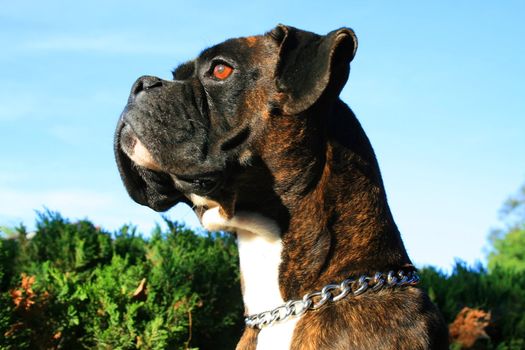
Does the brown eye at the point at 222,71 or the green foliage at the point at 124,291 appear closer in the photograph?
the brown eye at the point at 222,71

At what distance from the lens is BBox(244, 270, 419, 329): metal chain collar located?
3498 millimetres

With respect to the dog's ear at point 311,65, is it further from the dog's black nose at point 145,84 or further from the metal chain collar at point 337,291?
the metal chain collar at point 337,291

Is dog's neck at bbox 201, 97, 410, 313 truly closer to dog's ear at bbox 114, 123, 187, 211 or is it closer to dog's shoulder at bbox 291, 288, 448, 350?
dog's shoulder at bbox 291, 288, 448, 350

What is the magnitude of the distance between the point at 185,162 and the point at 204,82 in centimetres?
43

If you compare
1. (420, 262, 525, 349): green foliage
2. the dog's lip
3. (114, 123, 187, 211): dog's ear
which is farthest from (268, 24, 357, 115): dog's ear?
(420, 262, 525, 349): green foliage

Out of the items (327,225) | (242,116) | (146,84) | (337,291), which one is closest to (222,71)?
(242,116)

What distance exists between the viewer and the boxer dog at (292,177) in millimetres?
3506

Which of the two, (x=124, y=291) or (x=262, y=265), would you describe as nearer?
(x=262, y=265)

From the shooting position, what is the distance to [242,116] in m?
3.59

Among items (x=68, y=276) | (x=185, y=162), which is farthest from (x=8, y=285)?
(x=185, y=162)

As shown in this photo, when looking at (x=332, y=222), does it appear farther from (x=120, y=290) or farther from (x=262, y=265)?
(x=120, y=290)

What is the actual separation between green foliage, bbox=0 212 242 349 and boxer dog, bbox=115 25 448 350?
1875 millimetres

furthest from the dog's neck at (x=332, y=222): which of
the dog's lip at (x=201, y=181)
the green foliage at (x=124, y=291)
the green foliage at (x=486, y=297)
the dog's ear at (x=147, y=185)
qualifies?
the green foliage at (x=486, y=297)

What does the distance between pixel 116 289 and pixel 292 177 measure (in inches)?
93.1
